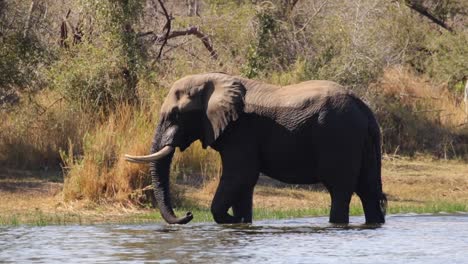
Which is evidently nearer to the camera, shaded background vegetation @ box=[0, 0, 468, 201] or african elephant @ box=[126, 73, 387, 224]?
african elephant @ box=[126, 73, 387, 224]

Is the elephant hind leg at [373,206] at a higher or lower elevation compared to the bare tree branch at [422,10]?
lower

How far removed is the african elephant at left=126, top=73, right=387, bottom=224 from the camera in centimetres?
1395

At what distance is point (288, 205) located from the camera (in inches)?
693

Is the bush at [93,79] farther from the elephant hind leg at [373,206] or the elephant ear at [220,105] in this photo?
the elephant hind leg at [373,206]

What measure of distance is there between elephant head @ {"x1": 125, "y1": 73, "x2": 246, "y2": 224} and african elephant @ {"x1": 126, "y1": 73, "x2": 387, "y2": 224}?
0.01 metres

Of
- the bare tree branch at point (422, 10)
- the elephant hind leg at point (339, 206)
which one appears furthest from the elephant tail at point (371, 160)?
the bare tree branch at point (422, 10)

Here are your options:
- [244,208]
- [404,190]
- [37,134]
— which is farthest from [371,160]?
[37,134]

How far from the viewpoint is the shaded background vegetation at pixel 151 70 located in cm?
1822

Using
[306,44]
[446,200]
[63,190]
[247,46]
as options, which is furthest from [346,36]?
[63,190]

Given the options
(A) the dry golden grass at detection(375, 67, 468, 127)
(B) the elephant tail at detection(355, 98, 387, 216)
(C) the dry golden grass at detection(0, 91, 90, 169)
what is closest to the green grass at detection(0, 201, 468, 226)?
(B) the elephant tail at detection(355, 98, 387, 216)

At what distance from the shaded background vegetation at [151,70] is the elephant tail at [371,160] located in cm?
328

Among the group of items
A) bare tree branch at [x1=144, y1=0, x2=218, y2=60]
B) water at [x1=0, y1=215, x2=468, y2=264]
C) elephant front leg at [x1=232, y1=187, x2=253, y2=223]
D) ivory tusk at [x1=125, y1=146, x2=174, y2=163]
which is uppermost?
bare tree branch at [x1=144, y1=0, x2=218, y2=60]

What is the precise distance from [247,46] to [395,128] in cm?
350

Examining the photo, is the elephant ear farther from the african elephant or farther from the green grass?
the green grass
